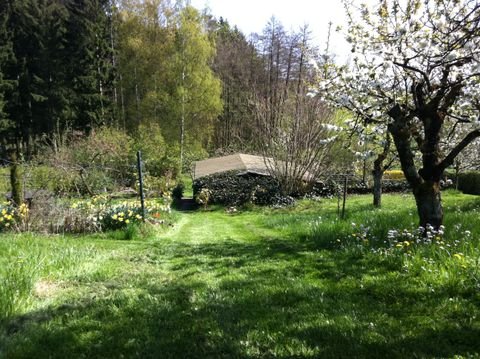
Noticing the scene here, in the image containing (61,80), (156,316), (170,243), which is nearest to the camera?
(156,316)

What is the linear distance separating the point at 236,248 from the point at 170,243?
5.63 feet

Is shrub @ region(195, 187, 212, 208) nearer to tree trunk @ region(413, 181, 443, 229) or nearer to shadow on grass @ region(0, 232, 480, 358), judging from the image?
tree trunk @ region(413, 181, 443, 229)

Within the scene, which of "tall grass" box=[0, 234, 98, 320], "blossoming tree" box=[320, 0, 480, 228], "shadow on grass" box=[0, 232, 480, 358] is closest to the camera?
"shadow on grass" box=[0, 232, 480, 358]

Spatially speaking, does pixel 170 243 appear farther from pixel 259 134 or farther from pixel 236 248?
pixel 259 134

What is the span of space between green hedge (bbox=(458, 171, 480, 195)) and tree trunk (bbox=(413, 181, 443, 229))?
17.6 metres

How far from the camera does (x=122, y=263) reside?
6.05m

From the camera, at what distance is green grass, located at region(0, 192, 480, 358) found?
10.2ft

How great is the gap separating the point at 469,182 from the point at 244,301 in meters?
22.1

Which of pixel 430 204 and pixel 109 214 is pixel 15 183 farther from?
pixel 430 204

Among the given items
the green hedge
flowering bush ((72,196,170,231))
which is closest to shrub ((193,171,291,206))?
flowering bush ((72,196,170,231))

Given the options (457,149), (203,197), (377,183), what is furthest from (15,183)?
(377,183)

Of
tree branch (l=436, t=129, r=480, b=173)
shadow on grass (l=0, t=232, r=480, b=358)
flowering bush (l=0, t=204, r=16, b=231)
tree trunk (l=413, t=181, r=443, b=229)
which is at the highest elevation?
tree branch (l=436, t=129, r=480, b=173)

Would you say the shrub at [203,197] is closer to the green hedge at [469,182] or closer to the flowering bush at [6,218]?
the flowering bush at [6,218]

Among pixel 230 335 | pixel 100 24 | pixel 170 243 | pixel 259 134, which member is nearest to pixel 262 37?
pixel 100 24
